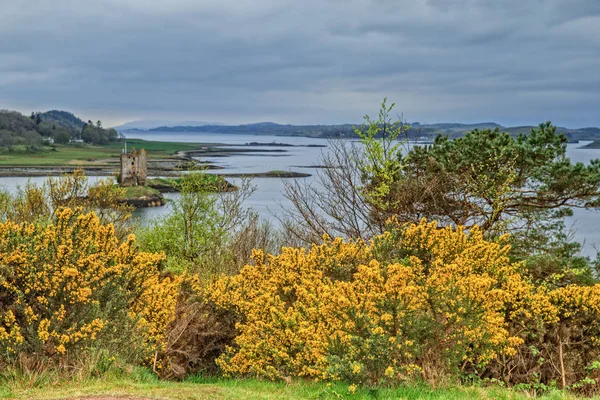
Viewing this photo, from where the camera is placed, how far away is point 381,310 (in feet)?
22.5

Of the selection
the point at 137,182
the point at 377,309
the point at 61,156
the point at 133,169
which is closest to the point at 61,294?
the point at 377,309

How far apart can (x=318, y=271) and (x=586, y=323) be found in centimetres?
402

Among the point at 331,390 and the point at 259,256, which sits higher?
the point at 259,256

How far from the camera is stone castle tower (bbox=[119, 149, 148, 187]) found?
90000 mm

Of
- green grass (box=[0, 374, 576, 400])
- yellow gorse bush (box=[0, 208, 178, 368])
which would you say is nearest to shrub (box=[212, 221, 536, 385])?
green grass (box=[0, 374, 576, 400])

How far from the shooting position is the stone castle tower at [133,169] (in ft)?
295

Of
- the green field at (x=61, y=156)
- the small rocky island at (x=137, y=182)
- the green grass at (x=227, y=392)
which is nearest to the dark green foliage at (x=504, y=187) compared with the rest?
the green grass at (x=227, y=392)

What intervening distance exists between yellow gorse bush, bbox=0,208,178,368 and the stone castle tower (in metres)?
83.7

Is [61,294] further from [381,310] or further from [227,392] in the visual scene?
[381,310]

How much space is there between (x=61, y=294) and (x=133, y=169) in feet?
289

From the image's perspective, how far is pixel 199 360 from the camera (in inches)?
373

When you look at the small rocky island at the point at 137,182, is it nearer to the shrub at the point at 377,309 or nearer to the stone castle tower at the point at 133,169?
the stone castle tower at the point at 133,169

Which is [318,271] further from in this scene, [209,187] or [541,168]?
[209,187]

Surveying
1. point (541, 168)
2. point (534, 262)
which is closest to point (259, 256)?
point (534, 262)
